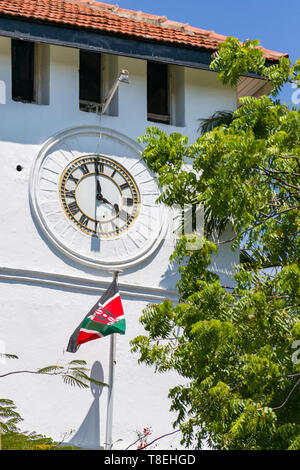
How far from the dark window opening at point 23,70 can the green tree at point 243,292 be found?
601 cm

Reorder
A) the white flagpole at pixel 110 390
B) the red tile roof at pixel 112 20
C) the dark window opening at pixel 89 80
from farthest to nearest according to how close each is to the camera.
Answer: the dark window opening at pixel 89 80 < the red tile roof at pixel 112 20 < the white flagpole at pixel 110 390

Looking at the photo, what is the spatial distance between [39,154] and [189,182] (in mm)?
5836

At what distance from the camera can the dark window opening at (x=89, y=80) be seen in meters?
28.5

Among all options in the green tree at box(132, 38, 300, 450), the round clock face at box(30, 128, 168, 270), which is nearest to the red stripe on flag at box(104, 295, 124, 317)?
the round clock face at box(30, 128, 168, 270)

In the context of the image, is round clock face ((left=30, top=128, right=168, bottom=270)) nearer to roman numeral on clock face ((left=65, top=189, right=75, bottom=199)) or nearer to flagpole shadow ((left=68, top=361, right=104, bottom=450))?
roman numeral on clock face ((left=65, top=189, right=75, bottom=199))

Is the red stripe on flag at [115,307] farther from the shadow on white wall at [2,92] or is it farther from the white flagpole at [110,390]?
the shadow on white wall at [2,92]

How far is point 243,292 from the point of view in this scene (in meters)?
20.7

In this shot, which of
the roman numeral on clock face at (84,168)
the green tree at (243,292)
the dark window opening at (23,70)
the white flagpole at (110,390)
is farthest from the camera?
the dark window opening at (23,70)

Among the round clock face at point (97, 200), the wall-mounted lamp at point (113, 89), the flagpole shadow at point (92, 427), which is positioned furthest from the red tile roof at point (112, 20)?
the flagpole shadow at point (92, 427)

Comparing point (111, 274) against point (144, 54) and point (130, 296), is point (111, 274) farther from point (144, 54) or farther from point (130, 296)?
point (144, 54)

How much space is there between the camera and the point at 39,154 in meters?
27.0

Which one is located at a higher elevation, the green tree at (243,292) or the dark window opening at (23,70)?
the dark window opening at (23,70)

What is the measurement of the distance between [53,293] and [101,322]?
1224 millimetres
